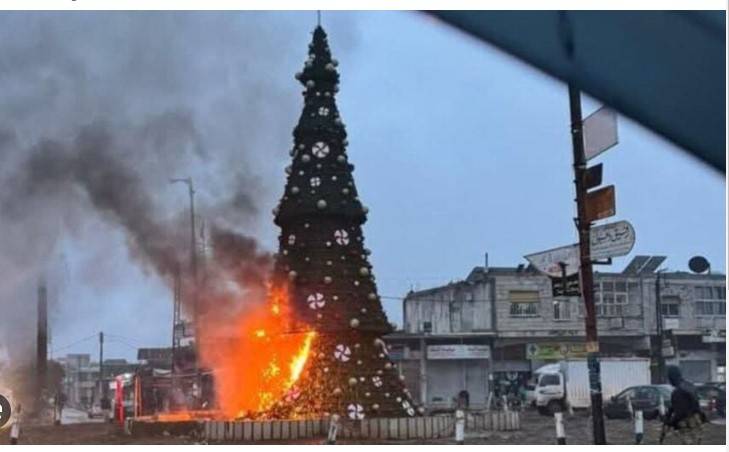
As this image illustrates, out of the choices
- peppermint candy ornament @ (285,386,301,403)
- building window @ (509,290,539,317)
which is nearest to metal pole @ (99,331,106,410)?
peppermint candy ornament @ (285,386,301,403)

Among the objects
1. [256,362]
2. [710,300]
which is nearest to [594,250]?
[710,300]

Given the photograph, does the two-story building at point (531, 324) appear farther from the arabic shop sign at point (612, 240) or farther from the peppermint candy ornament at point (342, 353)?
the peppermint candy ornament at point (342, 353)

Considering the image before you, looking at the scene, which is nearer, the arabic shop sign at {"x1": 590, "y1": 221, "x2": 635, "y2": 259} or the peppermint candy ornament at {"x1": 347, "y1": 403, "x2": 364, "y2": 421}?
the arabic shop sign at {"x1": 590, "y1": 221, "x2": 635, "y2": 259}

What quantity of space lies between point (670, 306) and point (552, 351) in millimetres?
730

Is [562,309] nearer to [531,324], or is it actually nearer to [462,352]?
[531,324]

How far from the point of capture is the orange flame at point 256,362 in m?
6.64

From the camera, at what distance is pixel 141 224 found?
6.00 metres

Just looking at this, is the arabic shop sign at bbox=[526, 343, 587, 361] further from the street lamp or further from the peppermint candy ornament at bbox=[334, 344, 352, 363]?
Result: the peppermint candy ornament at bbox=[334, 344, 352, 363]

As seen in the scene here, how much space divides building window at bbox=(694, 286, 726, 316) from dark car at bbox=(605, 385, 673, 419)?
518 mm

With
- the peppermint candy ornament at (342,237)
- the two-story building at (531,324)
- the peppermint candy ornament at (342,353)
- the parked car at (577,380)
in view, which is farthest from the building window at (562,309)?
the peppermint candy ornament at (342,237)

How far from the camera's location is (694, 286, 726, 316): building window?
5.48 metres

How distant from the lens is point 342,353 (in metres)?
6.93

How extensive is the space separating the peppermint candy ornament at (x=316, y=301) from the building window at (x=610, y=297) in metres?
1.91
